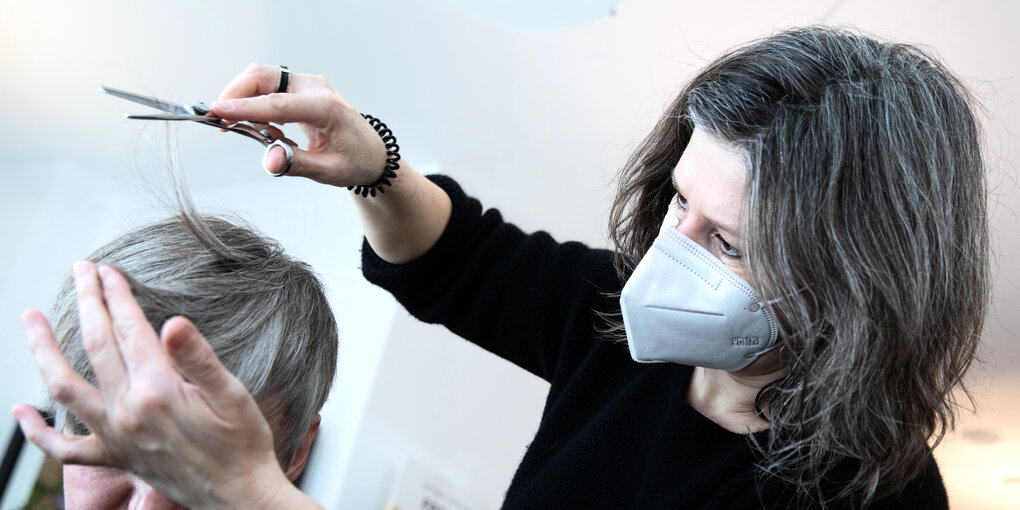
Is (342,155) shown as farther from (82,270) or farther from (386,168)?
(82,270)

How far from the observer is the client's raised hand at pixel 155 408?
2.01 ft

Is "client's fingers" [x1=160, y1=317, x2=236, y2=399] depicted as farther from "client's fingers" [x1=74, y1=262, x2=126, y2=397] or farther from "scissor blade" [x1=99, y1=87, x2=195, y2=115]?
"scissor blade" [x1=99, y1=87, x2=195, y2=115]

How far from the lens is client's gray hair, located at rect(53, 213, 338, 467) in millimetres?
934

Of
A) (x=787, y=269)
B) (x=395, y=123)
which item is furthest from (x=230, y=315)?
(x=395, y=123)

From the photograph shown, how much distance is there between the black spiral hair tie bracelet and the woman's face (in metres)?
0.39

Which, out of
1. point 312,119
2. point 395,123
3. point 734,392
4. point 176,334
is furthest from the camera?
point 395,123

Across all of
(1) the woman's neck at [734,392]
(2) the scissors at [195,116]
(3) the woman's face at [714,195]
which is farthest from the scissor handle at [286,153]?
(1) the woman's neck at [734,392]

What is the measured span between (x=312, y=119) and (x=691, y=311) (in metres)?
0.53

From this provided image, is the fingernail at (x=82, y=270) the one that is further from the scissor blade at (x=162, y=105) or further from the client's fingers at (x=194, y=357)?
the scissor blade at (x=162, y=105)

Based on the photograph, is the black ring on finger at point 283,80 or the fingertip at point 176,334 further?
the black ring on finger at point 283,80

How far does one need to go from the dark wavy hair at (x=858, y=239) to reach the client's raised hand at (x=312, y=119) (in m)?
0.45

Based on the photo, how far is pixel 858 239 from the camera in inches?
36.2

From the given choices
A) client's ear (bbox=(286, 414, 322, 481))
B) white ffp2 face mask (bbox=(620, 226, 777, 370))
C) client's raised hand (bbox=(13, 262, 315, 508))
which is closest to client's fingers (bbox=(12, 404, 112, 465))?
client's raised hand (bbox=(13, 262, 315, 508))

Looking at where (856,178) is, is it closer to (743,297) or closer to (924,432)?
(743,297)
